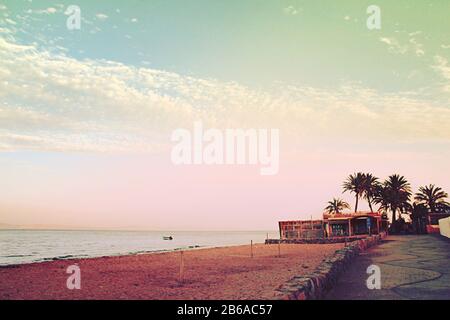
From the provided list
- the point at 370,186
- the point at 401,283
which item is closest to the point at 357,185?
the point at 370,186

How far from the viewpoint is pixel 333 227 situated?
164 feet

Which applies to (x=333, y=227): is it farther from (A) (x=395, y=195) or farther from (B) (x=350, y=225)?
(A) (x=395, y=195)

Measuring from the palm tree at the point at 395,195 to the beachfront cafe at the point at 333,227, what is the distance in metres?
16.7

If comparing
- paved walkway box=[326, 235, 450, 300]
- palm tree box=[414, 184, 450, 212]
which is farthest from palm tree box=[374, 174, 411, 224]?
paved walkway box=[326, 235, 450, 300]

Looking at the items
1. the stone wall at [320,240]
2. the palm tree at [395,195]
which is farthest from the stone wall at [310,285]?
the palm tree at [395,195]

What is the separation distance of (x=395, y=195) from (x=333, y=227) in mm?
21345

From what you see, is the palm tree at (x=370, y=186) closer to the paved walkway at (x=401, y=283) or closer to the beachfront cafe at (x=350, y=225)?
the beachfront cafe at (x=350, y=225)

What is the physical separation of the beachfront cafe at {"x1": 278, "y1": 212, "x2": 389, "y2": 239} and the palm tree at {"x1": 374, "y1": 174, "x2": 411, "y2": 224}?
16.7 metres

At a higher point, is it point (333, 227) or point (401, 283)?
point (401, 283)

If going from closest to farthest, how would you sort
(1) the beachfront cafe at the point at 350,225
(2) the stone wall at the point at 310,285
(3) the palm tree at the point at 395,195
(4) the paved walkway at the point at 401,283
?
(2) the stone wall at the point at 310,285 → (4) the paved walkway at the point at 401,283 → (1) the beachfront cafe at the point at 350,225 → (3) the palm tree at the point at 395,195

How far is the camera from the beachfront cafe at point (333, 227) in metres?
48.5

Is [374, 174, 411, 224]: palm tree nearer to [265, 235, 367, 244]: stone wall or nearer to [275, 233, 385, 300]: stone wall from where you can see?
[265, 235, 367, 244]: stone wall
